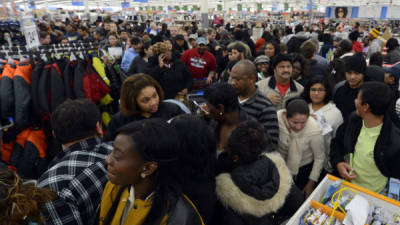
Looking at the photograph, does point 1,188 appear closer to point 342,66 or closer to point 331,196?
point 331,196

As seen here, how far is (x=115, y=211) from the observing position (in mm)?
1326

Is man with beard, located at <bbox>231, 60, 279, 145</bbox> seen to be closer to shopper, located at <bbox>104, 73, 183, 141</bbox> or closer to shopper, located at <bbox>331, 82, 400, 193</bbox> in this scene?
shopper, located at <bbox>331, 82, 400, 193</bbox>

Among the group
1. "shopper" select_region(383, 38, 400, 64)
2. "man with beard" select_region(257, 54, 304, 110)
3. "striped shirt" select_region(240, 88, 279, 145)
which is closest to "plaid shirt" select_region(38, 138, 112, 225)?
"striped shirt" select_region(240, 88, 279, 145)

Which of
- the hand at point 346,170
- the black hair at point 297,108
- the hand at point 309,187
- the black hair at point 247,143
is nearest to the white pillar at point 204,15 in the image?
the black hair at point 297,108

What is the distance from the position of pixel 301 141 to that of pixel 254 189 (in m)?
1.04

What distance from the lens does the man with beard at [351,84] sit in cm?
276

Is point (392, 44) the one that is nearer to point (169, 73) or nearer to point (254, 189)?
point (169, 73)

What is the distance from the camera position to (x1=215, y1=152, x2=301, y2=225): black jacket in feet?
4.83

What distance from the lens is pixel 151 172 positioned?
1.20m

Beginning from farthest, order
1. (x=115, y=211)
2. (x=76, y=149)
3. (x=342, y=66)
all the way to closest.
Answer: (x=342, y=66)
(x=76, y=149)
(x=115, y=211)

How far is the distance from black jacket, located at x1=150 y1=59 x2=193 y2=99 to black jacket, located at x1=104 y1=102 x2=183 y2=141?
3.75 ft

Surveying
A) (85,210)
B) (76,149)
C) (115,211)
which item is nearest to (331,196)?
(115,211)

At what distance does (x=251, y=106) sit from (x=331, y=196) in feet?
3.15

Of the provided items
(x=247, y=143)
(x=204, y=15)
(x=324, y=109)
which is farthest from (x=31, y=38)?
(x=204, y=15)
